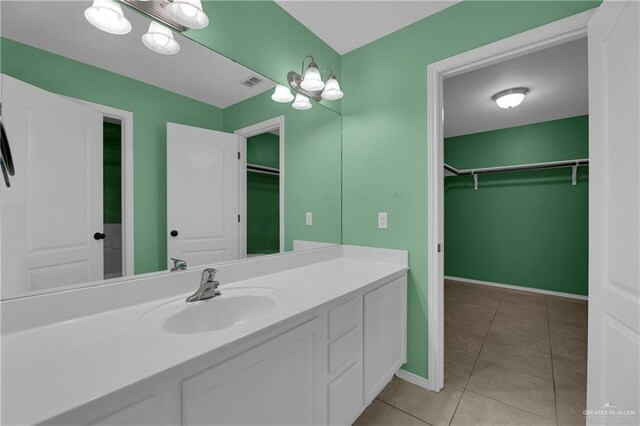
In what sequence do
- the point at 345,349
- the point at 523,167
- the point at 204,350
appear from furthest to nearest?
the point at 523,167 → the point at 345,349 → the point at 204,350

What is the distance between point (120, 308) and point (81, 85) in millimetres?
819

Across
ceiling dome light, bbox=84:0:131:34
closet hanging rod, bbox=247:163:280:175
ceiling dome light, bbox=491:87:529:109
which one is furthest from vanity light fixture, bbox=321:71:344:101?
ceiling dome light, bbox=491:87:529:109

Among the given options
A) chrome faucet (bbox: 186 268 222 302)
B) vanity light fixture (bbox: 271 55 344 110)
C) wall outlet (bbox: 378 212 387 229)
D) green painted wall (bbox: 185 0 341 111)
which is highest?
green painted wall (bbox: 185 0 341 111)

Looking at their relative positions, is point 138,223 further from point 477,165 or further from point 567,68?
point 477,165

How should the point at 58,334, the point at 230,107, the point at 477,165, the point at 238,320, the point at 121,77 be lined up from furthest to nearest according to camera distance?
1. the point at 477,165
2. the point at 230,107
3. the point at 238,320
4. the point at 121,77
5. the point at 58,334

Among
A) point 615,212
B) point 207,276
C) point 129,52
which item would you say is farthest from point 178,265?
point 615,212

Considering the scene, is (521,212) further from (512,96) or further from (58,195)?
(58,195)

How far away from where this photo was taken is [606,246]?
1.09m

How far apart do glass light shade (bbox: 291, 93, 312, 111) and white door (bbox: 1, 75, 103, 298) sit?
1.13 meters

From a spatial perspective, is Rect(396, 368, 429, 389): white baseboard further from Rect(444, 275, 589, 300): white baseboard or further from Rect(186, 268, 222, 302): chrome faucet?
Rect(444, 275, 589, 300): white baseboard

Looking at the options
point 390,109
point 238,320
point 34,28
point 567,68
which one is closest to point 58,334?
point 238,320

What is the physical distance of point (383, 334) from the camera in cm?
153

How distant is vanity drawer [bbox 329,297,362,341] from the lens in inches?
45.0

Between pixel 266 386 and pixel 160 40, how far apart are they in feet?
4.70
